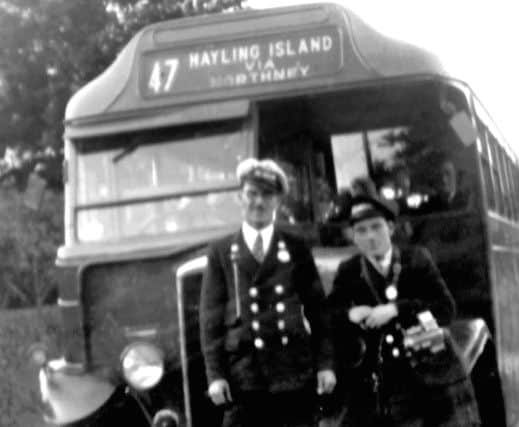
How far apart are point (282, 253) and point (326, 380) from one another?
587mm

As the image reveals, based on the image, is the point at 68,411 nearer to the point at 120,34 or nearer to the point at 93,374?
the point at 93,374

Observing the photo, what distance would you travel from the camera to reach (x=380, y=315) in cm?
557

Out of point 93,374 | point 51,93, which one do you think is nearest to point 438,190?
point 93,374

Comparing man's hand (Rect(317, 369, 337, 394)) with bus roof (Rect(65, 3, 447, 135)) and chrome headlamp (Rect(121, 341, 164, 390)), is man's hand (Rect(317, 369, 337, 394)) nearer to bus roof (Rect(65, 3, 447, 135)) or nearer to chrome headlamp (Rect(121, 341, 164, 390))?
chrome headlamp (Rect(121, 341, 164, 390))

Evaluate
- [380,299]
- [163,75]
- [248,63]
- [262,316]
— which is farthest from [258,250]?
[163,75]

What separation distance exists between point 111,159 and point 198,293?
1.22m

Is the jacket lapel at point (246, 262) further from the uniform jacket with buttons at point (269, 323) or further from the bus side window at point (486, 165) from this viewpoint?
the bus side window at point (486, 165)

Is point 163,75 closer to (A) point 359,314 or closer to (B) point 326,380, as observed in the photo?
(A) point 359,314

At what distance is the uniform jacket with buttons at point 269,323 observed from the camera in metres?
5.18

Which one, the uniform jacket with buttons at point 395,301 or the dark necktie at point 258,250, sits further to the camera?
the uniform jacket with buttons at point 395,301

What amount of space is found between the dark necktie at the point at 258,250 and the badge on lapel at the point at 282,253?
0.25 feet

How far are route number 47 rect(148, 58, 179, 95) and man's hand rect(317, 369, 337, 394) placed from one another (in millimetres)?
2470

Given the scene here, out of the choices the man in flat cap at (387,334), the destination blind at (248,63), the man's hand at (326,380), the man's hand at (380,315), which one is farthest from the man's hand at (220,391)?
the destination blind at (248,63)

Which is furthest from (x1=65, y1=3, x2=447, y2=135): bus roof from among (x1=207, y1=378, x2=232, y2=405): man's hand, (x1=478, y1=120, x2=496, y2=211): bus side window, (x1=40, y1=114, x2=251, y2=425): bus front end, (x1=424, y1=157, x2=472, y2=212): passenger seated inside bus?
(x1=207, y1=378, x2=232, y2=405): man's hand
